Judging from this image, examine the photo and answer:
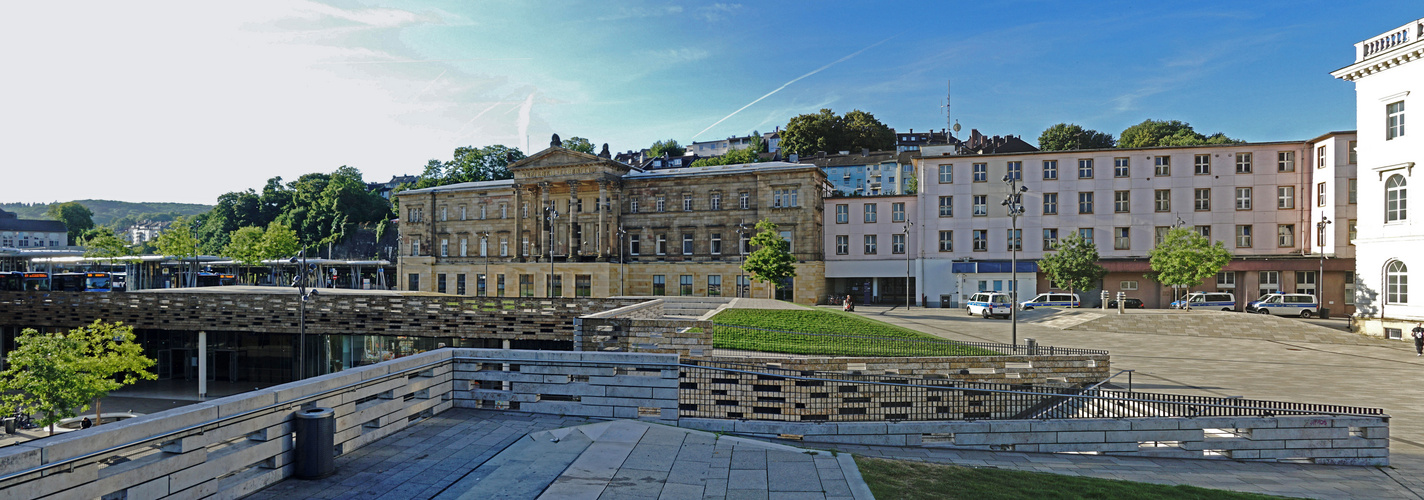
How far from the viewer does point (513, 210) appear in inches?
2702

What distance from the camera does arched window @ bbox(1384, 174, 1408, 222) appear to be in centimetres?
3366

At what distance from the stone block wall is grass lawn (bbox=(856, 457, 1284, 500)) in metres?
2.62

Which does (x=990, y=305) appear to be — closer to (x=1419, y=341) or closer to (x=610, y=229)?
(x=1419, y=341)

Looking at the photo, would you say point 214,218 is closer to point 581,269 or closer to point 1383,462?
point 581,269

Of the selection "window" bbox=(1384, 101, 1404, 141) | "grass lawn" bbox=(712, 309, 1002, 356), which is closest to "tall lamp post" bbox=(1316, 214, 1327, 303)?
"window" bbox=(1384, 101, 1404, 141)

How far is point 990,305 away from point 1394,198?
1933 cm

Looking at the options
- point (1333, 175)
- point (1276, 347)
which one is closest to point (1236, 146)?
point (1333, 175)

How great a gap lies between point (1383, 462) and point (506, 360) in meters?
16.3

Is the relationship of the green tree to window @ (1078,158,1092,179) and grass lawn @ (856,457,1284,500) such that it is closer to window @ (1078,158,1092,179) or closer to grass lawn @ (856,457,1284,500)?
grass lawn @ (856,457,1284,500)

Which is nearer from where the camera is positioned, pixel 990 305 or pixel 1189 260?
pixel 1189 260

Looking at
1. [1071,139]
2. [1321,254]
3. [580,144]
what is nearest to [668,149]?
[580,144]

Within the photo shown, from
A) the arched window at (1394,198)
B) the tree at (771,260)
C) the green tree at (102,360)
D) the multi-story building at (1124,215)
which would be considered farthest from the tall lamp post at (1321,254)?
the green tree at (102,360)

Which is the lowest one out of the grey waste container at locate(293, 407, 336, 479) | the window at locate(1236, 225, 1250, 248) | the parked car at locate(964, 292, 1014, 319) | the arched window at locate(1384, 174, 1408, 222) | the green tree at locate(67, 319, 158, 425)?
the green tree at locate(67, 319, 158, 425)

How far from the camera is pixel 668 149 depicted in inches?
5128
